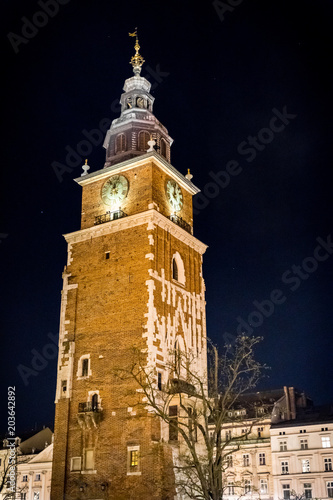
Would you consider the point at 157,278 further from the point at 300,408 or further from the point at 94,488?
the point at 300,408

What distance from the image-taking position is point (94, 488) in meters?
35.9

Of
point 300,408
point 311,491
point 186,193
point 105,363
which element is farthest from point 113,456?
point 300,408

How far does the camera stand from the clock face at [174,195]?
4394 centimetres

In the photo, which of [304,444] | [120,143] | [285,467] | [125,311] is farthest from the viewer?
[285,467]

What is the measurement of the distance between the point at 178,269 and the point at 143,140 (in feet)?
33.2

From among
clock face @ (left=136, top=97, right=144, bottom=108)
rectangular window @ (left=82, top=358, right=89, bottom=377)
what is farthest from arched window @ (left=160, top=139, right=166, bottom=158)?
rectangular window @ (left=82, top=358, right=89, bottom=377)

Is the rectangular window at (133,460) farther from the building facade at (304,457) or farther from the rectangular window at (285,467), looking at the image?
the rectangular window at (285,467)

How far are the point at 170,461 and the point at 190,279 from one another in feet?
42.4

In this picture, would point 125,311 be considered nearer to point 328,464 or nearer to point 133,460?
point 133,460

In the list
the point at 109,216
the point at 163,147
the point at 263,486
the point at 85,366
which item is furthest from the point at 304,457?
the point at 163,147

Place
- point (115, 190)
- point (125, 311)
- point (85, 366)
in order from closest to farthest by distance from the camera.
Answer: point (125, 311) < point (85, 366) < point (115, 190)

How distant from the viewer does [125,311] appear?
128ft

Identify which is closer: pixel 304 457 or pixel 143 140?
pixel 143 140

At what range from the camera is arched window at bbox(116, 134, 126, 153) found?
45.6 m
